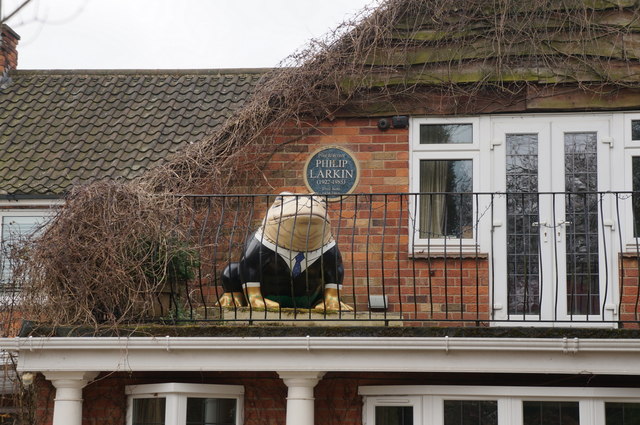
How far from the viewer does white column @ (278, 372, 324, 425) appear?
8.02m

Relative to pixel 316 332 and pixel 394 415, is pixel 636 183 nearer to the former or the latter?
pixel 394 415

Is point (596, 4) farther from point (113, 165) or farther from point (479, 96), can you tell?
point (113, 165)

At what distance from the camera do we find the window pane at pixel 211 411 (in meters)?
8.41

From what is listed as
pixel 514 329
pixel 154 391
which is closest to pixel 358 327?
pixel 514 329

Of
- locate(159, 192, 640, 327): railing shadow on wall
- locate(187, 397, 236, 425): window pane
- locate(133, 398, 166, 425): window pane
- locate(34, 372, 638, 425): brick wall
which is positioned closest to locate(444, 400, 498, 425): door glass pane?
locate(34, 372, 638, 425): brick wall

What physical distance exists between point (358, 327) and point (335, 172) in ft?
9.16

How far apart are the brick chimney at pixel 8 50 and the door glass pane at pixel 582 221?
28.5 ft

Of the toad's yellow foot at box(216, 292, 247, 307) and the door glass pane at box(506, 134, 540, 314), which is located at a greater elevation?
the door glass pane at box(506, 134, 540, 314)

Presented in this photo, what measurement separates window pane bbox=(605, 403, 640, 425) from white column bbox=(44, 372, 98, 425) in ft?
13.8

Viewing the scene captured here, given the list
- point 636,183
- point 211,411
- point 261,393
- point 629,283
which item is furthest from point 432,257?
point 211,411

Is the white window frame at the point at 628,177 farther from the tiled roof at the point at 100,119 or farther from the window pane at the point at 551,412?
the tiled roof at the point at 100,119

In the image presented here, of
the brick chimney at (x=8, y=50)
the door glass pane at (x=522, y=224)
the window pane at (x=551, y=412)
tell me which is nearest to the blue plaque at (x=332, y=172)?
the door glass pane at (x=522, y=224)

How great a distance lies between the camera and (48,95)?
14.3 meters

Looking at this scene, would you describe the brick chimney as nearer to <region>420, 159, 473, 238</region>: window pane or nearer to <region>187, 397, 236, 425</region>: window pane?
<region>420, 159, 473, 238</region>: window pane
